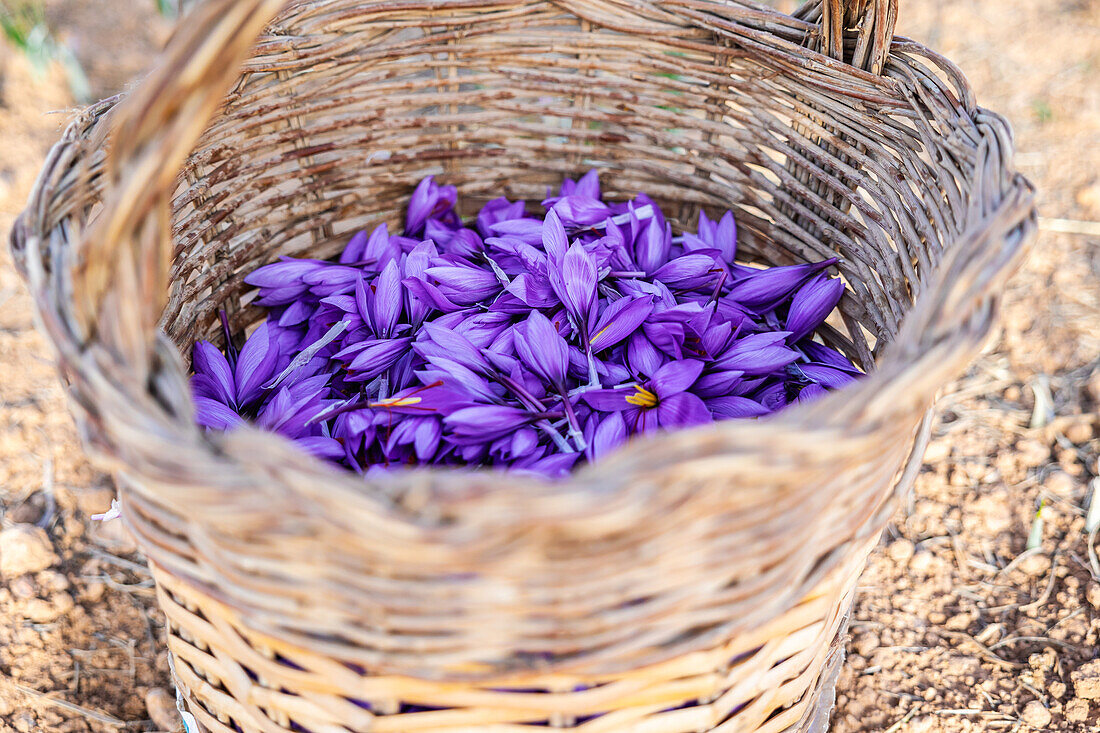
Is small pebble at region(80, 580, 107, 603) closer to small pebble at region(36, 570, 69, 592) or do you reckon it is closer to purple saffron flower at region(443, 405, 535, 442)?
small pebble at region(36, 570, 69, 592)

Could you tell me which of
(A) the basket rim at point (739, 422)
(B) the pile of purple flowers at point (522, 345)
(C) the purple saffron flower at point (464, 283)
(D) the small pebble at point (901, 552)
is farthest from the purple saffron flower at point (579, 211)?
(D) the small pebble at point (901, 552)

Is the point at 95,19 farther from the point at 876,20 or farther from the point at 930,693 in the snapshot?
the point at 930,693

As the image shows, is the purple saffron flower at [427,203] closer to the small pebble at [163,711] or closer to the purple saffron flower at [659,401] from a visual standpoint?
the purple saffron flower at [659,401]

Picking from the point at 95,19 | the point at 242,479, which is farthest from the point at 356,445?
the point at 95,19

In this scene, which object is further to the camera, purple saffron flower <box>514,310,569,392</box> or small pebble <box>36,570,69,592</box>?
small pebble <box>36,570,69,592</box>

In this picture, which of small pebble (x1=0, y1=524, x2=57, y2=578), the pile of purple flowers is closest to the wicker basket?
the pile of purple flowers

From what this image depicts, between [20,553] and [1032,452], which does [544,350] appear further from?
[1032,452]

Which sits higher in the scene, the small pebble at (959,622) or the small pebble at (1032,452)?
the small pebble at (1032,452)
